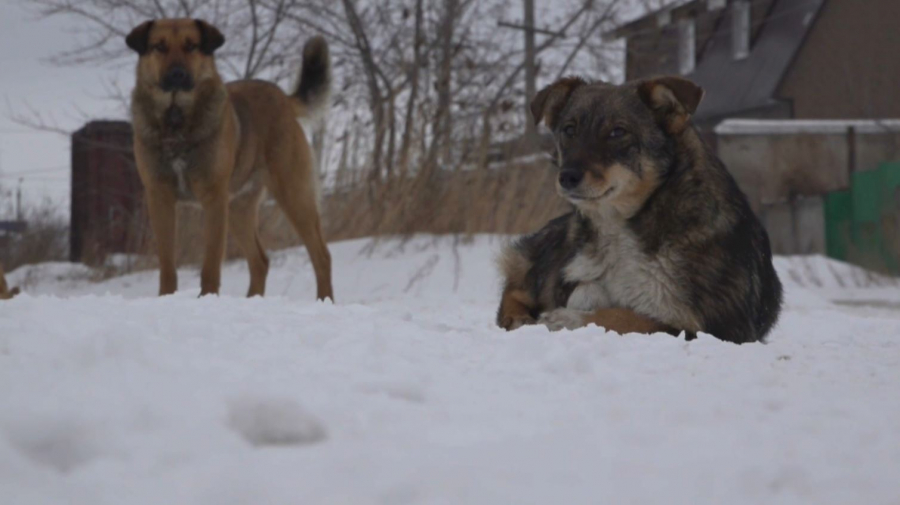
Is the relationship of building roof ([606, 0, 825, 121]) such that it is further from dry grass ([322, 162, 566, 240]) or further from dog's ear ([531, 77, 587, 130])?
dog's ear ([531, 77, 587, 130])

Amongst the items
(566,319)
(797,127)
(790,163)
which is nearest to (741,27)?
(797,127)

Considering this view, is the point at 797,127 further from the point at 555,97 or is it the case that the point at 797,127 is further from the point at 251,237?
the point at 555,97

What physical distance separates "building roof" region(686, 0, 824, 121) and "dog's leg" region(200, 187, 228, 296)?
21189mm

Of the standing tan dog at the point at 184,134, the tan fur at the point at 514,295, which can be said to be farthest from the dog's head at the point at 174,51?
the tan fur at the point at 514,295

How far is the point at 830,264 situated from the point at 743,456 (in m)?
11.0

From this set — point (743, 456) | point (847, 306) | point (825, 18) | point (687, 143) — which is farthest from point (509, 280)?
point (825, 18)

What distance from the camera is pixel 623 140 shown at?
463 cm

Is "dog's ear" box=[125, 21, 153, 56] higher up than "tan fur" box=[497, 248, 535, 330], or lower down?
higher up

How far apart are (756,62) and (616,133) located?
963 inches

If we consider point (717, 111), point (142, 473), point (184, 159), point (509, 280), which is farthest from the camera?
point (717, 111)

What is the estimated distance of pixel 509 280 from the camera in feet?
17.9

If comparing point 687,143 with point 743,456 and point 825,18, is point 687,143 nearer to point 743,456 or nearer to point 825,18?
point 743,456

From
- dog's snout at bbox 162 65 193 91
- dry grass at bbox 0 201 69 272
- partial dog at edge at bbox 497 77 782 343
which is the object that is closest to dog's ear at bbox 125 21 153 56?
dog's snout at bbox 162 65 193 91

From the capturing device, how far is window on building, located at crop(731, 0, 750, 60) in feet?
91.5
